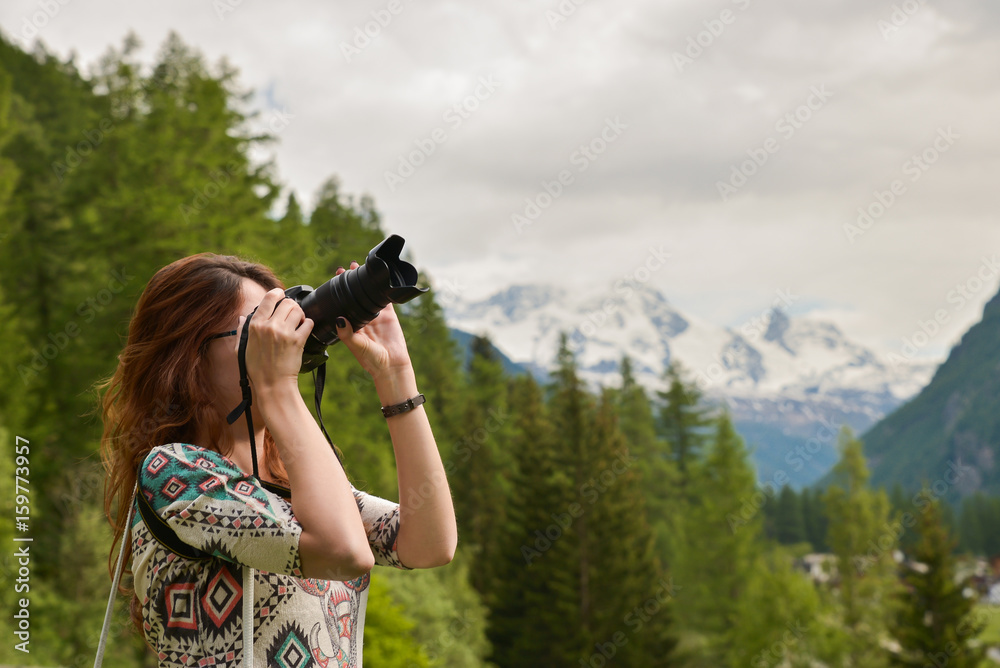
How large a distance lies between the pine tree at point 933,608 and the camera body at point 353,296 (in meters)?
22.1

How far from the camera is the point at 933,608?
20.1m

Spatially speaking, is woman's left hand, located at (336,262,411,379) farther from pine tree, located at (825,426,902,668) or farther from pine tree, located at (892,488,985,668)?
pine tree, located at (825,426,902,668)

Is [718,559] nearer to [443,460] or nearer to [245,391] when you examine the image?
[443,460]

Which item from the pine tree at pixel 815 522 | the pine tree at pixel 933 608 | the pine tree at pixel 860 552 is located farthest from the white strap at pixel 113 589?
the pine tree at pixel 815 522

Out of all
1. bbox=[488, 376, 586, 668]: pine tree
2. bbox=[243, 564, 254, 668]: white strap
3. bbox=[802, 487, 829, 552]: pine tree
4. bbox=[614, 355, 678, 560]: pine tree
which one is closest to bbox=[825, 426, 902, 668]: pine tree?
bbox=[614, 355, 678, 560]: pine tree

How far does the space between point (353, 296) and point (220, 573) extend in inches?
25.8

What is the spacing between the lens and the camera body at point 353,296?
5.39 ft

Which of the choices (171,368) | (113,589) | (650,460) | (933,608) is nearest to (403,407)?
(171,368)

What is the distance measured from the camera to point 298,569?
139 cm

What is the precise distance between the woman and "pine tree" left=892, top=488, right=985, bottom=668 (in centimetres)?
2199

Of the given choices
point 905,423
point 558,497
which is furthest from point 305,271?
point 905,423

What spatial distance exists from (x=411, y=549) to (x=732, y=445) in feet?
99.4

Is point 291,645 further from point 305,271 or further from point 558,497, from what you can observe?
point 558,497

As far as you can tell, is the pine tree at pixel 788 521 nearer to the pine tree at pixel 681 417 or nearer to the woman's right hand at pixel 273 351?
the pine tree at pixel 681 417
